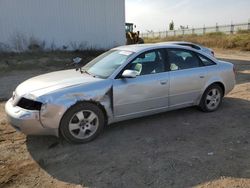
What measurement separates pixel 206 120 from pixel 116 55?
7.13 ft

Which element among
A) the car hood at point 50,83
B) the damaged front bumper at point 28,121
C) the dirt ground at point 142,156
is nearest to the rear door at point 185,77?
the dirt ground at point 142,156

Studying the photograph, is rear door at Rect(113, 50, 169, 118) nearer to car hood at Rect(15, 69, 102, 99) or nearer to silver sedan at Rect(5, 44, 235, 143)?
silver sedan at Rect(5, 44, 235, 143)

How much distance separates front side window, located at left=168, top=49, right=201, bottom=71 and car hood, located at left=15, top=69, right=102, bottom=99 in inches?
62.4

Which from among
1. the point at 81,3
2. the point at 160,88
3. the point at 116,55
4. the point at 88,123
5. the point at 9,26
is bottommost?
the point at 88,123

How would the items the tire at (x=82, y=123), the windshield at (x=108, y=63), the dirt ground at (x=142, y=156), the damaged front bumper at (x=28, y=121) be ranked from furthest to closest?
the windshield at (x=108, y=63), the tire at (x=82, y=123), the damaged front bumper at (x=28, y=121), the dirt ground at (x=142, y=156)

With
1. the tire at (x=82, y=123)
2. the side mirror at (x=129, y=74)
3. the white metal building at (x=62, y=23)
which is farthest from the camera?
the white metal building at (x=62, y=23)

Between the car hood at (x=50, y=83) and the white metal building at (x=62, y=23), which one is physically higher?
the white metal building at (x=62, y=23)

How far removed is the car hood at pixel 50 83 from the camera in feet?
15.0

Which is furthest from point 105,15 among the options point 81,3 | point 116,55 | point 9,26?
point 116,55

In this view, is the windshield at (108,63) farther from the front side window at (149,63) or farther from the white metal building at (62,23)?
the white metal building at (62,23)

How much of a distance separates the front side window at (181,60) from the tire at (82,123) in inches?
70.0

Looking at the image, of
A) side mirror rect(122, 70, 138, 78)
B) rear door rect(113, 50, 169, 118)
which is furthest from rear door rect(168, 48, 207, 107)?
side mirror rect(122, 70, 138, 78)

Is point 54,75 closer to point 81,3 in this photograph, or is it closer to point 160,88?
point 160,88

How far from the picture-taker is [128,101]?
514 centimetres
